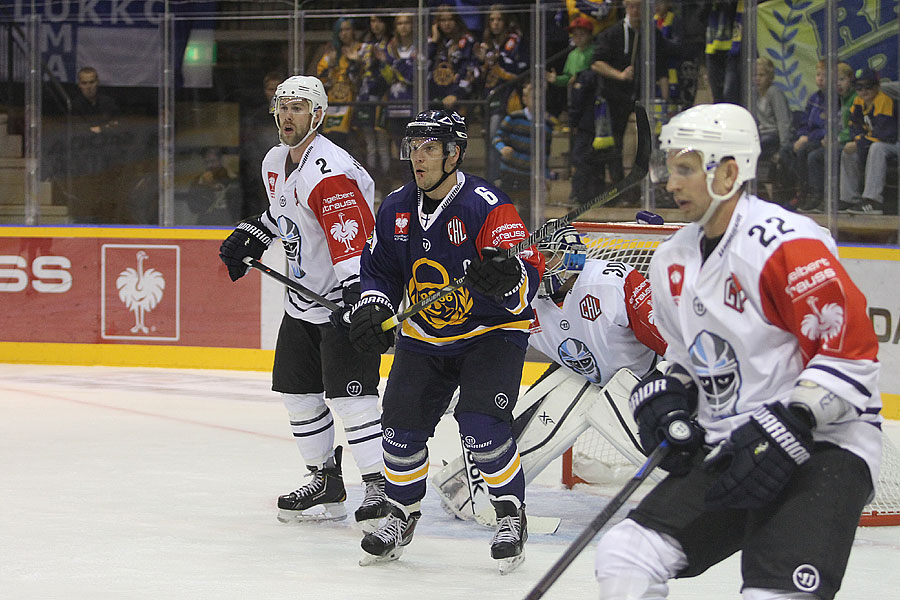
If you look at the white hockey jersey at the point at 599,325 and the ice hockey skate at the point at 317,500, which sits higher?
the white hockey jersey at the point at 599,325

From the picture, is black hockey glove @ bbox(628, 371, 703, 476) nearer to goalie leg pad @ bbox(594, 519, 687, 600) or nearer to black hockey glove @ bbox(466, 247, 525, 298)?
goalie leg pad @ bbox(594, 519, 687, 600)

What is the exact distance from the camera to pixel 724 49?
21.8 ft

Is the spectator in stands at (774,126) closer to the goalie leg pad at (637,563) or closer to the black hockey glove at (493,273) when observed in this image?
the black hockey glove at (493,273)

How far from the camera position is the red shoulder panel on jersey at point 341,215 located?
3729 millimetres

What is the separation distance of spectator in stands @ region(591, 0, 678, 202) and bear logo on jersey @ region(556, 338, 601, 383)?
3.04 metres

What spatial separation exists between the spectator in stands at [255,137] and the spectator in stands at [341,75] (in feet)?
0.98

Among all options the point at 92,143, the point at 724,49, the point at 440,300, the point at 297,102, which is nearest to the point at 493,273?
the point at 440,300

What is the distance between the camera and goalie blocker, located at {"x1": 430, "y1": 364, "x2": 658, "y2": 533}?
12.5ft

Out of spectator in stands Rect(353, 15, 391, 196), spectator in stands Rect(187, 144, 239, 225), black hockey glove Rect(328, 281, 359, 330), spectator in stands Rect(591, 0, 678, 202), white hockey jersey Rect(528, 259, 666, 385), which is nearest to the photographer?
black hockey glove Rect(328, 281, 359, 330)

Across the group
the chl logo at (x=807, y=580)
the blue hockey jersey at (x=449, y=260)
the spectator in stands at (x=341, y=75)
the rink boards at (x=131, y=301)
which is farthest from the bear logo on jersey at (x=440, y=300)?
the spectator in stands at (x=341, y=75)

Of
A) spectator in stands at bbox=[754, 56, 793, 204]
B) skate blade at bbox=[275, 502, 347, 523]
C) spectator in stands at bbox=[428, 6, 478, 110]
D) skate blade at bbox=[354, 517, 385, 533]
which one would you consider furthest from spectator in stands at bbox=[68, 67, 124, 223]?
skate blade at bbox=[354, 517, 385, 533]

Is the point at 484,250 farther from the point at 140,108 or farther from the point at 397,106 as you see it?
the point at 140,108

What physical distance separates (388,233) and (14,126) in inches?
199

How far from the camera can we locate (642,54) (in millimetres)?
6762
